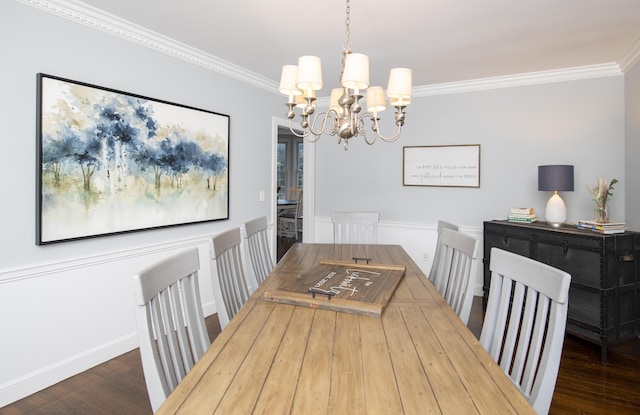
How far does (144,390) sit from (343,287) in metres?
1.54

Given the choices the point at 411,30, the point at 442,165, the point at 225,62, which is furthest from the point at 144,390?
the point at 442,165

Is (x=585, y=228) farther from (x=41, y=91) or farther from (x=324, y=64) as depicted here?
(x=41, y=91)

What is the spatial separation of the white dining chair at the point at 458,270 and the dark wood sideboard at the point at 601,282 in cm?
130

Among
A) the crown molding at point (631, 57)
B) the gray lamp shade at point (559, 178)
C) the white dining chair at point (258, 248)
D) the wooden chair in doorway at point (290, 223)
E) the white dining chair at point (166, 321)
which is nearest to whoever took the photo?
the white dining chair at point (166, 321)

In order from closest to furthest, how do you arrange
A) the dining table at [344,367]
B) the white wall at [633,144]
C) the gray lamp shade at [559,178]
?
1. the dining table at [344,367]
2. the white wall at [633,144]
3. the gray lamp shade at [559,178]

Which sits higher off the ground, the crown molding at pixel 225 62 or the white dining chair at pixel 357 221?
the crown molding at pixel 225 62

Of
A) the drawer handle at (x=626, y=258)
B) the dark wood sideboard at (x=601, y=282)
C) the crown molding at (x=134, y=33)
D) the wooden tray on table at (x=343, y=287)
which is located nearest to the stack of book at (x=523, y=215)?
the dark wood sideboard at (x=601, y=282)

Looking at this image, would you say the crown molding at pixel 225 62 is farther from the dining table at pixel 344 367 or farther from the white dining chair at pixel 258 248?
the dining table at pixel 344 367

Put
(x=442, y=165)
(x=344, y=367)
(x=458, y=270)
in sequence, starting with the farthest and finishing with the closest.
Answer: (x=442, y=165) < (x=458, y=270) < (x=344, y=367)

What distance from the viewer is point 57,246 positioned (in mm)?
2367

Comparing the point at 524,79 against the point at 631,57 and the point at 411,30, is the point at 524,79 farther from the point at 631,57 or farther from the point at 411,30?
the point at 411,30

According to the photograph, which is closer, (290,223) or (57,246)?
(57,246)

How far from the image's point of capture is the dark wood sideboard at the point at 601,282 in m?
2.72

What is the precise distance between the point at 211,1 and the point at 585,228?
10.8ft
